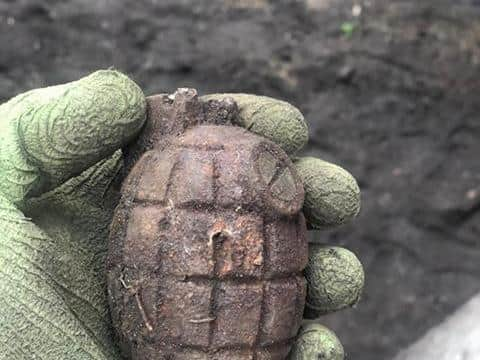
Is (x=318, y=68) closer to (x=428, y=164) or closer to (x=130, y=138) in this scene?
(x=428, y=164)

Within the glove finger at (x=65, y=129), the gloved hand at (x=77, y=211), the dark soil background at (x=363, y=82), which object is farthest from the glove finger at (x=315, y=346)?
the dark soil background at (x=363, y=82)

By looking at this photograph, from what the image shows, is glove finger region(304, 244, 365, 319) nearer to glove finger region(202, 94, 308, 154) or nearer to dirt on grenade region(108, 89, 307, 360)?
dirt on grenade region(108, 89, 307, 360)

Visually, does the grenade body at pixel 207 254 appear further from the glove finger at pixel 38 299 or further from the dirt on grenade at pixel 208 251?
the glove finger at pixel 38 299

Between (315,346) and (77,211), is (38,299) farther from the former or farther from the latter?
(315,346)

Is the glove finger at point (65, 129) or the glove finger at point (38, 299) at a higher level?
the glove finger at point (65, 129)

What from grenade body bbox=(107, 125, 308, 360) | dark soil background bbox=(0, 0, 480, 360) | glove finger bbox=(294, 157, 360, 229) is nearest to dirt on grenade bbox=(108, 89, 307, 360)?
grenade body bbox=(107, 125, 308, 360)
